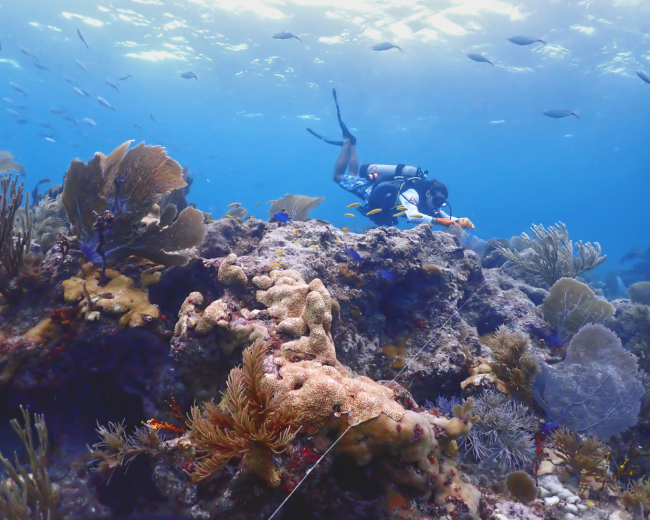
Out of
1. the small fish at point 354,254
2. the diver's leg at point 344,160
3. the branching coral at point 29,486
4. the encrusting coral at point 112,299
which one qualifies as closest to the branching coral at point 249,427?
the branching coral at point 29,486

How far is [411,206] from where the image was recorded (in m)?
8.50

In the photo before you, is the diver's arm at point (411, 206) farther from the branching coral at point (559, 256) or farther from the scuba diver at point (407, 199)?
the branching coral at point (559, 256)

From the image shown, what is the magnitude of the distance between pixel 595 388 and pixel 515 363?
90 centimetres

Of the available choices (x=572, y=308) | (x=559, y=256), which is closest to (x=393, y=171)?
(x=559, y=256)

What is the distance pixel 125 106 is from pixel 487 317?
68940 mm

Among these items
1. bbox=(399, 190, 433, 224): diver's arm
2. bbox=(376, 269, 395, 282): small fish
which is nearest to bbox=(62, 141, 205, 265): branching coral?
bbox=(376, 269, 395, 282): small fish

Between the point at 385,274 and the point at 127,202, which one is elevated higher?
the point at 127,202

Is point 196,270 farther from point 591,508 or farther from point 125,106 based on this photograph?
point 125,106

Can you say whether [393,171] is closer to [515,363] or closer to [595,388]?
[515,363]

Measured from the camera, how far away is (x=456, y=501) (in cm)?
245

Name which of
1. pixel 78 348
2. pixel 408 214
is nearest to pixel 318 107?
pixel 408 214

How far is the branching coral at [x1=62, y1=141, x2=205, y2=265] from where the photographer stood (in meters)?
3.82

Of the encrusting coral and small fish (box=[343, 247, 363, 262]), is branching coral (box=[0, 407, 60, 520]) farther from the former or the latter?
small fish (box=[343, 247, 363, 262])

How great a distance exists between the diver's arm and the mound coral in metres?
4.18
